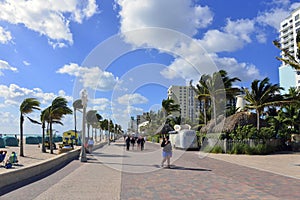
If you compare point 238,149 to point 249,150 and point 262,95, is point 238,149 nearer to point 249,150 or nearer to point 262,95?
point 249,150

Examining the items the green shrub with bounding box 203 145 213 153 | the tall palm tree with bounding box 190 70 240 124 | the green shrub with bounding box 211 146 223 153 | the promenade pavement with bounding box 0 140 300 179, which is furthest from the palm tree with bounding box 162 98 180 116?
the promenade pavement with bounding box 0 140 300 179

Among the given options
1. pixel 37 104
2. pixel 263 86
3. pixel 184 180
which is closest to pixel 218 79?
pixel 263 86

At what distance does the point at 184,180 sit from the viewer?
973 centimetres

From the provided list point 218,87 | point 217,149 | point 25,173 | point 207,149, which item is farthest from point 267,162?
point 218,87

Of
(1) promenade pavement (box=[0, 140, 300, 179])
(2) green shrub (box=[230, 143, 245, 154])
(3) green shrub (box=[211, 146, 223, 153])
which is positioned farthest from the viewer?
(3) green shrub (box=[211, 146, 223, 153])

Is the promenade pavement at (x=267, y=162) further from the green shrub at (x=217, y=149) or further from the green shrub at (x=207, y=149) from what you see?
the green shrub at (x=207, y=149)

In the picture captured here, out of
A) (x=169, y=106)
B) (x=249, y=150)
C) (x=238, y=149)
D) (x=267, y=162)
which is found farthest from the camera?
(x=169, y=106)

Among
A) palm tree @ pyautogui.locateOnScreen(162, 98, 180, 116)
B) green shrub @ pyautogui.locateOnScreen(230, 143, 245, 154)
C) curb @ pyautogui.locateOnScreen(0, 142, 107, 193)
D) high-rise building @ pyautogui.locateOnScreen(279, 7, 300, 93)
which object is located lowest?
green shrub @ pyautogui.locateOnScreen(230, 143, 245, 154)

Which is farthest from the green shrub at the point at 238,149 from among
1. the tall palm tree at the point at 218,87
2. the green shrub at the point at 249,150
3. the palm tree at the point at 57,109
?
the palm tree at the point at 57,109

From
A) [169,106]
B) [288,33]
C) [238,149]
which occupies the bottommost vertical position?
[238,149]

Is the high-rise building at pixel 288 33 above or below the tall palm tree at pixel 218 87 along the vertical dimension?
above

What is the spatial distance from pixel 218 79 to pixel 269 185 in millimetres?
28116

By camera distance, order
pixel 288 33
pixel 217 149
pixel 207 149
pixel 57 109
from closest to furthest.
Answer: pixel 217 149 → pixel 57 109 → pixel 207 149 → pixel 288 33

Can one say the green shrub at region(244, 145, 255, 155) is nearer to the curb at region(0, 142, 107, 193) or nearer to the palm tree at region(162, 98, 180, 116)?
the curb at region(0, 142, 107, 193)
